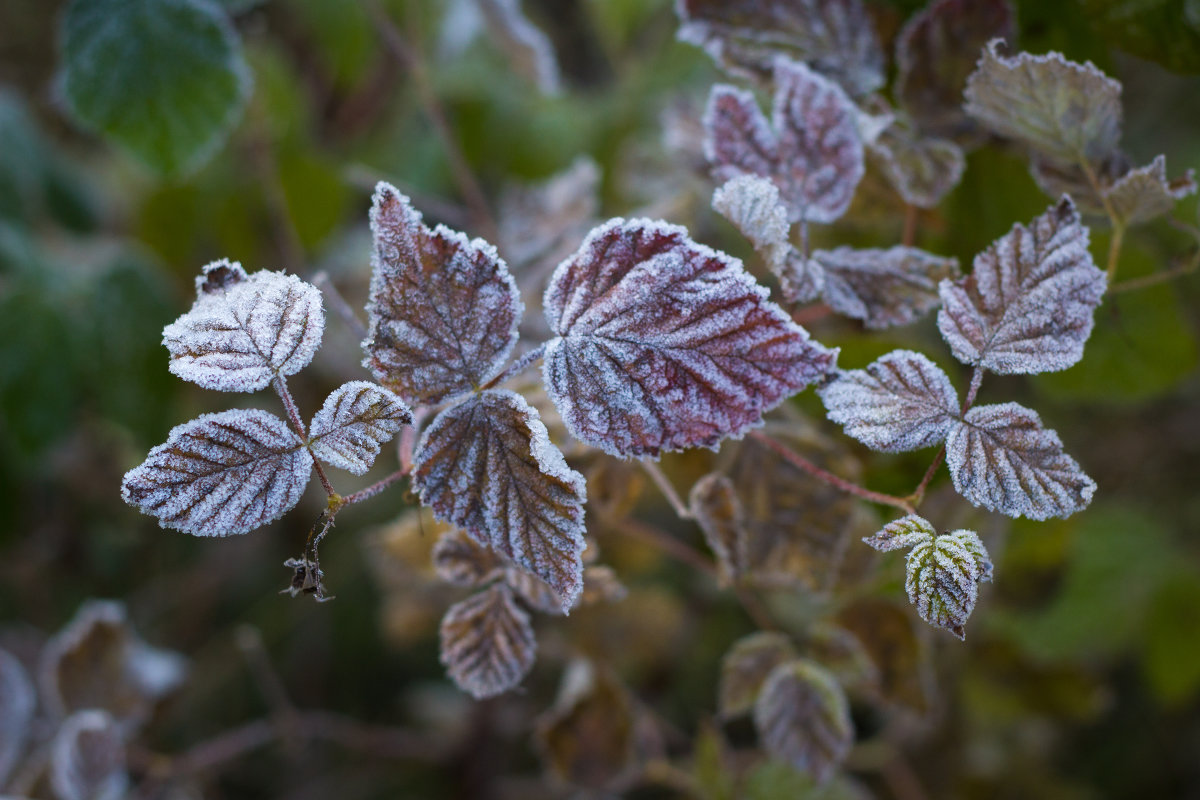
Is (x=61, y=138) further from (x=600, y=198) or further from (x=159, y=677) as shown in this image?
(x=159, y=677)

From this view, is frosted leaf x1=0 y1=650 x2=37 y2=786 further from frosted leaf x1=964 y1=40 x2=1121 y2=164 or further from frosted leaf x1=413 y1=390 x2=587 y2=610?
frosted leaf x1=964 y1=40 x2=1121 y2=164

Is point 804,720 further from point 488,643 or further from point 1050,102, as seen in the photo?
point 1050,102

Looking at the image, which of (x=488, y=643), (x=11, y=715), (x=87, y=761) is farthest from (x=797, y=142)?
(x=11, y=715)

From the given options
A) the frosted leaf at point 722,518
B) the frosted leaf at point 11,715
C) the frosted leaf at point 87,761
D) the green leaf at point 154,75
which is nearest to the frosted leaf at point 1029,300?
the frosted leaf at point 722,518

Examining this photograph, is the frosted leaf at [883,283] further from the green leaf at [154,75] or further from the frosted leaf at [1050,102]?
the green leaf at [154,75]

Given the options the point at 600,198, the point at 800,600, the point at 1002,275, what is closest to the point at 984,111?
the point at 1002,275
